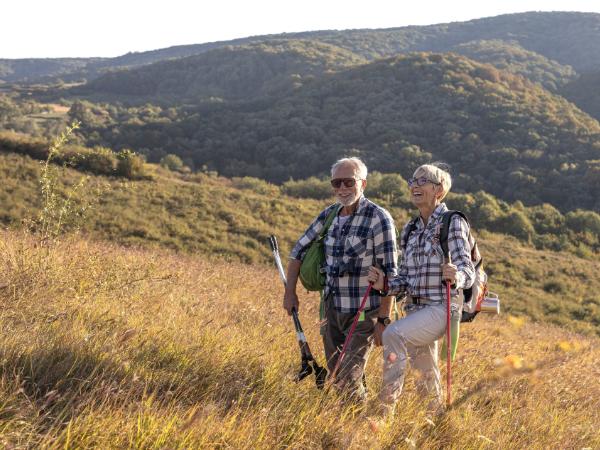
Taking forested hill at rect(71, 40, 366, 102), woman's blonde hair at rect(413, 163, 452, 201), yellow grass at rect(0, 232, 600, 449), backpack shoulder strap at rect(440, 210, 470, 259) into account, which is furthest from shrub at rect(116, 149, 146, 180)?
forested hill at rect(71, 40, 366, 102)

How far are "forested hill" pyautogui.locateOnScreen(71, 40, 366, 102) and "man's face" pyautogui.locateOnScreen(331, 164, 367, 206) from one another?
9976 centimetres

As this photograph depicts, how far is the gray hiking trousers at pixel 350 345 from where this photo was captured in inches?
140

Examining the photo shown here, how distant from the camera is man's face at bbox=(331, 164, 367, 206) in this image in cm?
380

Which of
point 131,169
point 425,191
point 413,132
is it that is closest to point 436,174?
point 425,191

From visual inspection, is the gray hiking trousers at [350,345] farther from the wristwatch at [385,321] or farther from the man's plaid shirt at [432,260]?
the man's plaid shirt at [432,260]

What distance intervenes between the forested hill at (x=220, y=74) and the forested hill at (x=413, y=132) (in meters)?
34.1

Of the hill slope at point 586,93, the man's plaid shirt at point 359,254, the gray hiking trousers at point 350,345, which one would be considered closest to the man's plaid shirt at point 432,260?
the man's plaid shirt at point 359,254

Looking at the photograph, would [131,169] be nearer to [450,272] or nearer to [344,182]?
[344,182]

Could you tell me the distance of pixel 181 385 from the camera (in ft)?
9.99

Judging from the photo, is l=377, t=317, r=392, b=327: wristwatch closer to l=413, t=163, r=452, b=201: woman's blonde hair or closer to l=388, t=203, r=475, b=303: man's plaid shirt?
l=388, t=203, r=475, b=303: man's plaid shirt

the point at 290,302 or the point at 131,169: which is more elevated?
the point at 290,302

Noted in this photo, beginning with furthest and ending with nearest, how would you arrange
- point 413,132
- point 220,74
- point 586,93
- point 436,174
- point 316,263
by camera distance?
point 220,74 → point 586,93 → point 413,132 → point 316,263 → point 436,174

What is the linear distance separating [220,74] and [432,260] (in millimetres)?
120665

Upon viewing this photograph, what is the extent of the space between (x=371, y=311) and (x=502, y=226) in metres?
27.8
